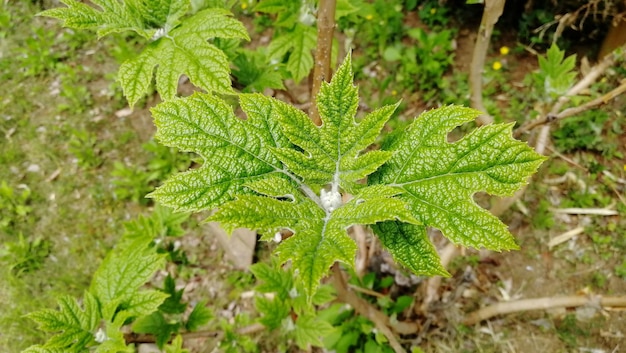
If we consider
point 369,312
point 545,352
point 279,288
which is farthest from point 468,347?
point 279,288

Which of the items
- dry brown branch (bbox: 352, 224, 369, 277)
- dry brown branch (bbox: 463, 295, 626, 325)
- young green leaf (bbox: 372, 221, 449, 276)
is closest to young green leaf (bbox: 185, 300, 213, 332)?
dry brown branch (bbox: 352, 224, 369, 277)

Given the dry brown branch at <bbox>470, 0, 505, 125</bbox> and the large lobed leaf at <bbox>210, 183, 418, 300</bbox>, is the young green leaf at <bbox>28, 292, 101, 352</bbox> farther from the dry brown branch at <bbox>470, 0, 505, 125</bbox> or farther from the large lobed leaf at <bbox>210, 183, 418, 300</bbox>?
the dry brown branch at <bbox>470, 0, 505, 125</bbox>

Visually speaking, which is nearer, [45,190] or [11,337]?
[11,337]

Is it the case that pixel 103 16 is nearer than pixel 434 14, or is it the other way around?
pixel 103 16

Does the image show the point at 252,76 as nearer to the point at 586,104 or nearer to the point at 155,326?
the point at 155,326

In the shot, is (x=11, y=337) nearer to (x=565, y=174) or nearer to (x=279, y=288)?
(x=279, y=288)

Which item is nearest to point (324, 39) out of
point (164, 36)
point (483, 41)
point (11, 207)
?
point (164, 36)
